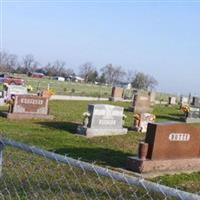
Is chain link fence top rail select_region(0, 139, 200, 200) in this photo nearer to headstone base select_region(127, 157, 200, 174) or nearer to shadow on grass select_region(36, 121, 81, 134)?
headstone base select_region(127, 157, 200, 174)

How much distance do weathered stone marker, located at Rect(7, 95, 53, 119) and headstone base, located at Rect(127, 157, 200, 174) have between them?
10294 millimetres

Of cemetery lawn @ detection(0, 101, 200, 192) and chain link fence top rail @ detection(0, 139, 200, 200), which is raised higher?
chain link fence top rail @ detection(0, 139, 200, 200)

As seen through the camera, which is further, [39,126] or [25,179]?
[39,126]

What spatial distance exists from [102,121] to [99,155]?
16.7ft

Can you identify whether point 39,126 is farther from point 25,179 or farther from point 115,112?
point 25,179

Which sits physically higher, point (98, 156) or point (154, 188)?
point (154, 188)

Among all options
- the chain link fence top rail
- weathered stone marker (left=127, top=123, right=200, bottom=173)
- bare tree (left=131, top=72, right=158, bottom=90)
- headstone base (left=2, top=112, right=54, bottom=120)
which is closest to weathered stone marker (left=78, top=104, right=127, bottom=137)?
headstone base (left=2, top=112, right=54, bottom=120)

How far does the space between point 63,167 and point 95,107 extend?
762 cm

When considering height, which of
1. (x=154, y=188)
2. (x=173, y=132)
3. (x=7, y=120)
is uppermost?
(x=154, y=188)

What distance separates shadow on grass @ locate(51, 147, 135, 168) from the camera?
12148 millimetres

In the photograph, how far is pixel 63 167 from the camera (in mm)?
10461

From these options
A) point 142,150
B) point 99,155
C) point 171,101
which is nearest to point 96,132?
point 99,155

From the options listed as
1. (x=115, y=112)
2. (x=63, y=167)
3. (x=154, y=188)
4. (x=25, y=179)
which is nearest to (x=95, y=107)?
(x=115, y=112)

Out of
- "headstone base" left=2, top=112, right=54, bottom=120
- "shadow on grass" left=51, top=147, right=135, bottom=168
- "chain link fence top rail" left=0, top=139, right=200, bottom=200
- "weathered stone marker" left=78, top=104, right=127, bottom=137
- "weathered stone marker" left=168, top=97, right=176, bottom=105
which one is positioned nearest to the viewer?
"chain link fence top rail" left=0, top=139, right=200, bottom=200
